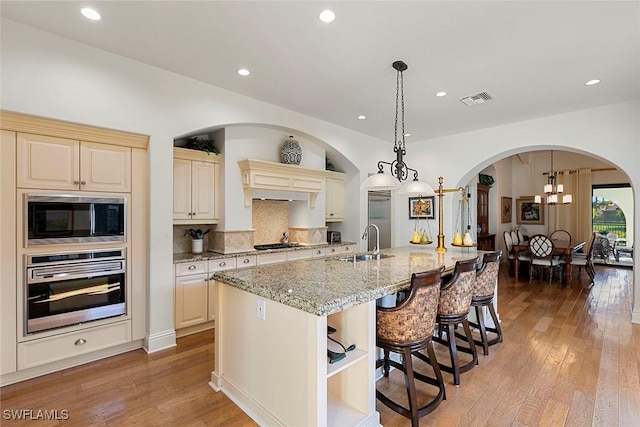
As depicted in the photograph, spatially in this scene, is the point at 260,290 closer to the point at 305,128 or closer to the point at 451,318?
the point at 451,318

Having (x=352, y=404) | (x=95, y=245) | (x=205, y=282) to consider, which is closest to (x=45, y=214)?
(x=95, y=245)

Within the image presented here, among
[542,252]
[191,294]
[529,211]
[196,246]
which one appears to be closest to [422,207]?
[542,252]

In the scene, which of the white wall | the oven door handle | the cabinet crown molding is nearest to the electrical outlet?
the white wall

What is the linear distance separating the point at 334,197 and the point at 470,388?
3.76 metres

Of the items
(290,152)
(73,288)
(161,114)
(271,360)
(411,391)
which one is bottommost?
(411,391)

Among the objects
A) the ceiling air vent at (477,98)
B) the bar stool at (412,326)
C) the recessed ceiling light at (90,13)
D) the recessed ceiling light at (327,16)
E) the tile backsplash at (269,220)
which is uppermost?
the recessed ceiling light at (90,13)

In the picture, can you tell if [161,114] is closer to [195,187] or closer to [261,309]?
[195,187]

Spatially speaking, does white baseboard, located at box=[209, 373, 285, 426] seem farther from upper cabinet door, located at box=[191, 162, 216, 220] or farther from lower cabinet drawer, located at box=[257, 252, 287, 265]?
upper cabinet door, located at box=[191, 162, 216, 220]

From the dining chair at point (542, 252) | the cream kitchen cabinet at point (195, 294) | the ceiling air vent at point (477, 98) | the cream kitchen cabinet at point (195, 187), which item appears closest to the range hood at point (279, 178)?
the cream kitchen cabinet at point (195, 187)

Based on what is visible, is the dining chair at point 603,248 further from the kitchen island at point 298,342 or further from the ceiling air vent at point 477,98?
the kitchen island at point 298,342

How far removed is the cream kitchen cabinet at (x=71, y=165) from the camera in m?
2.56

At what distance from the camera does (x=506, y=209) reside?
9062 millimetres

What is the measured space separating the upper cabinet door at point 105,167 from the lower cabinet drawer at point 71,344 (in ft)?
4.39

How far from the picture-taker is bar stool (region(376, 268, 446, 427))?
6.63 ft
